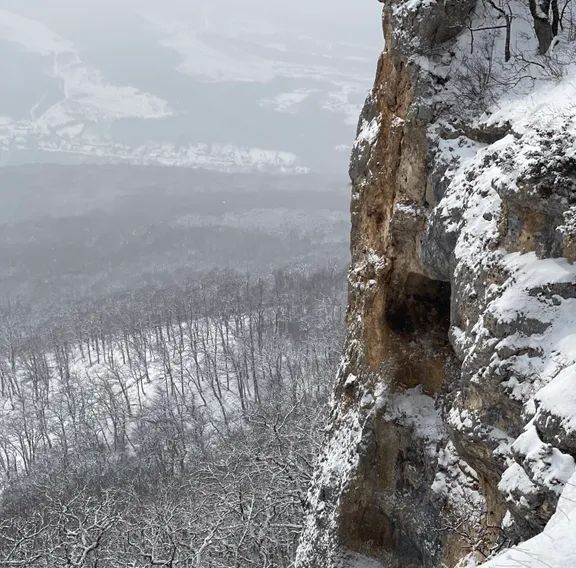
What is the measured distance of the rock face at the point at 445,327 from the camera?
9.44 meters

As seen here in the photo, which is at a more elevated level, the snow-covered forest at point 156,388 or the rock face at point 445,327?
the rock face at point 445,327

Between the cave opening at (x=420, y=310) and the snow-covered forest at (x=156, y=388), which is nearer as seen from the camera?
the cave opening at (x=420, y=310)

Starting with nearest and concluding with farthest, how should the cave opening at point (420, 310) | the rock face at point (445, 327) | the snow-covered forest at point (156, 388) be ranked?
the rock face at point (445, 327), the cave opening at point (420, 310), the snow-covered forest at point (156, 388)

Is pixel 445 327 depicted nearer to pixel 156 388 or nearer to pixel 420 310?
pixel 420 310

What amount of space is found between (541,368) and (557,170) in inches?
126

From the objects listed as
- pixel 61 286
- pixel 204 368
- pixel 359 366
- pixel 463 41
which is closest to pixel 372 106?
pixel 463 41

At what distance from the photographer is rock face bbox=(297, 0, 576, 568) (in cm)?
944

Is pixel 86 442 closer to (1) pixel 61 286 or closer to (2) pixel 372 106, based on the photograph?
(2) pixel 372 106

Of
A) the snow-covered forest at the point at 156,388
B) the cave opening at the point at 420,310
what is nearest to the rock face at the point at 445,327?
the cave opening at the point at 420,310

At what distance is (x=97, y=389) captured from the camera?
78000 mm

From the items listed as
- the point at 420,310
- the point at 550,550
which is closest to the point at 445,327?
the point at 420,310

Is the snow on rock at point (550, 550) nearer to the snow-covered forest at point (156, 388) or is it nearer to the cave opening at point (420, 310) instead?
the cave opening at point (420, 310)

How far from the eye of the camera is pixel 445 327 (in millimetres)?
15914

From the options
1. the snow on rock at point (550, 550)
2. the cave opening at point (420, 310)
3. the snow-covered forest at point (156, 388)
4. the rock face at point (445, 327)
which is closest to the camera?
the snow on rock at point (550, 550)
